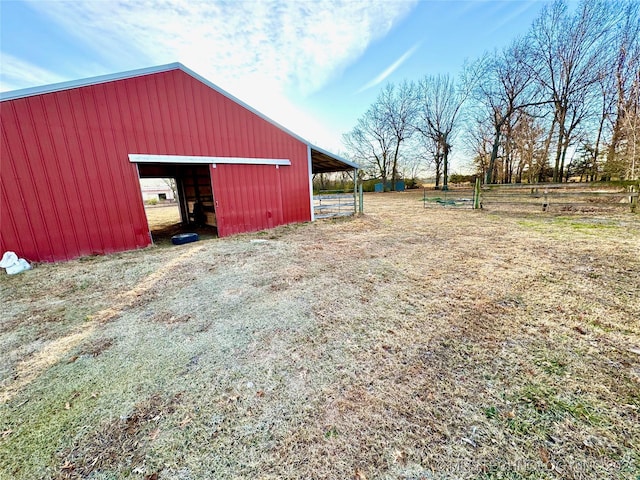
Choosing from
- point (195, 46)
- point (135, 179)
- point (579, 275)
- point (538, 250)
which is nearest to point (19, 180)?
point (135, 179)

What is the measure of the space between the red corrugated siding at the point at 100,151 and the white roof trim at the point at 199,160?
11 centimetres

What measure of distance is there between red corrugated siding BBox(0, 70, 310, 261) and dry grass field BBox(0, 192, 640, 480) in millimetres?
1379

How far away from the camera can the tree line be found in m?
13.3

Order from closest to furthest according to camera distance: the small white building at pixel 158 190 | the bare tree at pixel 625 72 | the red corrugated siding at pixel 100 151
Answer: the red corrugated siding at pixel 100 151 → the bare tree at pixel 625 72 → the small white building at pixel 158 190

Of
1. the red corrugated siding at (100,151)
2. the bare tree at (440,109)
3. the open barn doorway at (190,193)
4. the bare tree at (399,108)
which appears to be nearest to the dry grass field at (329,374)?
the red corrugated siding at (100,151)

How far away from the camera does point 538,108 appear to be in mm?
18453

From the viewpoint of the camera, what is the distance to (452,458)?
4.24 ft

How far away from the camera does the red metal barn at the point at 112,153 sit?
4.54 meters

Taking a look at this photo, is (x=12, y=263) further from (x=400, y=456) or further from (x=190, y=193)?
(x=400, y=456)

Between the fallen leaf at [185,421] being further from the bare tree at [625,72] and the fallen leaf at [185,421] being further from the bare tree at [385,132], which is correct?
the bare tree at [385,132]

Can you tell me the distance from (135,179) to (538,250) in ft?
27.8

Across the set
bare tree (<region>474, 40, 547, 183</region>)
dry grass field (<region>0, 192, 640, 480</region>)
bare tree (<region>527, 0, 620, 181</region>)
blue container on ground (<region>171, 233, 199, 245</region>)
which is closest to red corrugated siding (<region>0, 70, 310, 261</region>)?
blue container on ground (<region>171, 233, 199, 245</region>)

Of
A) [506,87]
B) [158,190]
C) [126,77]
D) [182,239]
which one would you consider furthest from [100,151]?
[158,190]

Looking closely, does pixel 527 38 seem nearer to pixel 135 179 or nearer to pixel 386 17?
pixel 386 17
